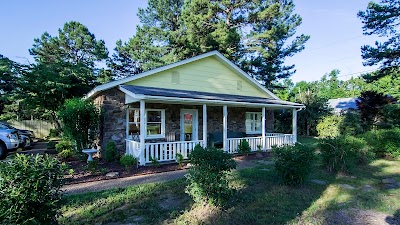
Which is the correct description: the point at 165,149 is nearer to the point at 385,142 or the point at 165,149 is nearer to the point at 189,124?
the point at 189,124

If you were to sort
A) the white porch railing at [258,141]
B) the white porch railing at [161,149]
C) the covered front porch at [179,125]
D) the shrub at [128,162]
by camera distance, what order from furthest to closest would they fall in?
the white porch railing at [258,141] → the covered front porch at [179,125] → the white porch railing at [161,149] → the shrub at [128,162]

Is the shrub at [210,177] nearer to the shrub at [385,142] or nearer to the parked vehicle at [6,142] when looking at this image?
the shrub at [385,142]

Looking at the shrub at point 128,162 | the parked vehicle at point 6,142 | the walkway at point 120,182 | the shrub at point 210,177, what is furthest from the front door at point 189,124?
the parked vehicle at point 6,142

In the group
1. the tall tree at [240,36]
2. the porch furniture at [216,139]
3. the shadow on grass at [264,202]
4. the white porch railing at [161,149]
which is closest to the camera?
the shadow on grass at [264,202]

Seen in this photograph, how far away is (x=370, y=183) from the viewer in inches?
241

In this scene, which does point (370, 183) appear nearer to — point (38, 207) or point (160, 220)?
point (160, 220)

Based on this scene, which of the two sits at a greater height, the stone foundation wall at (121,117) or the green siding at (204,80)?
the green siding at (204,80)

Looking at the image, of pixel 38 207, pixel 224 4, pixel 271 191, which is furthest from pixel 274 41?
pixel 38 207

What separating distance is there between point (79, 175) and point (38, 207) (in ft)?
14.8

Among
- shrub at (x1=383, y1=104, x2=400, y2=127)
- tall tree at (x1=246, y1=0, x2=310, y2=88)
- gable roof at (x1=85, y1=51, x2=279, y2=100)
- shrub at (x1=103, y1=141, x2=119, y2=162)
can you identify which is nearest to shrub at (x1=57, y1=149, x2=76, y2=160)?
shrub at (x1=103, y1=141, x2=119, y2=162)

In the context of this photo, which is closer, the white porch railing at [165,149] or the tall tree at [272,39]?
the white porch railing at [165,149]

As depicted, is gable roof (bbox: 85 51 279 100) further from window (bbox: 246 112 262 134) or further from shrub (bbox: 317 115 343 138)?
shrub (bbox: 317 115 343 138)

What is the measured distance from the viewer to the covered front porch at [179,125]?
27.4 ft

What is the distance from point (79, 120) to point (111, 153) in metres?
2.01
